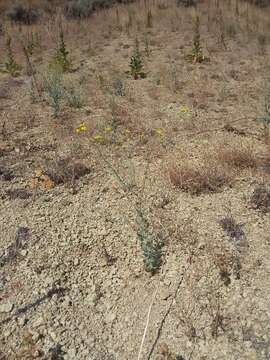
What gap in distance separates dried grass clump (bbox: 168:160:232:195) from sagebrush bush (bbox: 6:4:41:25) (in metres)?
11.0

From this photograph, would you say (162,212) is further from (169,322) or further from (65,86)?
(65,86)

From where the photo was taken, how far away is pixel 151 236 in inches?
166

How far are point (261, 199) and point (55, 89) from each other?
4.03m

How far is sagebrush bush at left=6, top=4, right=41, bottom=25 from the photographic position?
45.8ft

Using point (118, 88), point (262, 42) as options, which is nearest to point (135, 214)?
point (118, 88)

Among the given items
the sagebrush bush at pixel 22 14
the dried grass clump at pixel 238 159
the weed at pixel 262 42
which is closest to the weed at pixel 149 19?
the weed at pixel 262 42

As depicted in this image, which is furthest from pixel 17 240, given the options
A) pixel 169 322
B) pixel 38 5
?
pixel 38 5

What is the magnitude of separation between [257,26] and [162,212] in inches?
380

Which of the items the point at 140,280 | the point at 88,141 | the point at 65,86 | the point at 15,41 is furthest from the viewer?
the point at 15,41

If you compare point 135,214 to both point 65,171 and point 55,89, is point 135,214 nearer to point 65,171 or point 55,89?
point 65,171

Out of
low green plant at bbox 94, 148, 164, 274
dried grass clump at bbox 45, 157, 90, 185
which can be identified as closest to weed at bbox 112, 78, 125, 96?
dried grass clump at bbox 45, 157, 90, 185

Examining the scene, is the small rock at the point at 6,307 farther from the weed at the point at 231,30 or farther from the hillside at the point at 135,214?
the weed at the point at 231,30

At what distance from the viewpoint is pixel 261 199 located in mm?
4676

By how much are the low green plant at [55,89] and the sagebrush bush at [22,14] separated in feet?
20.8
